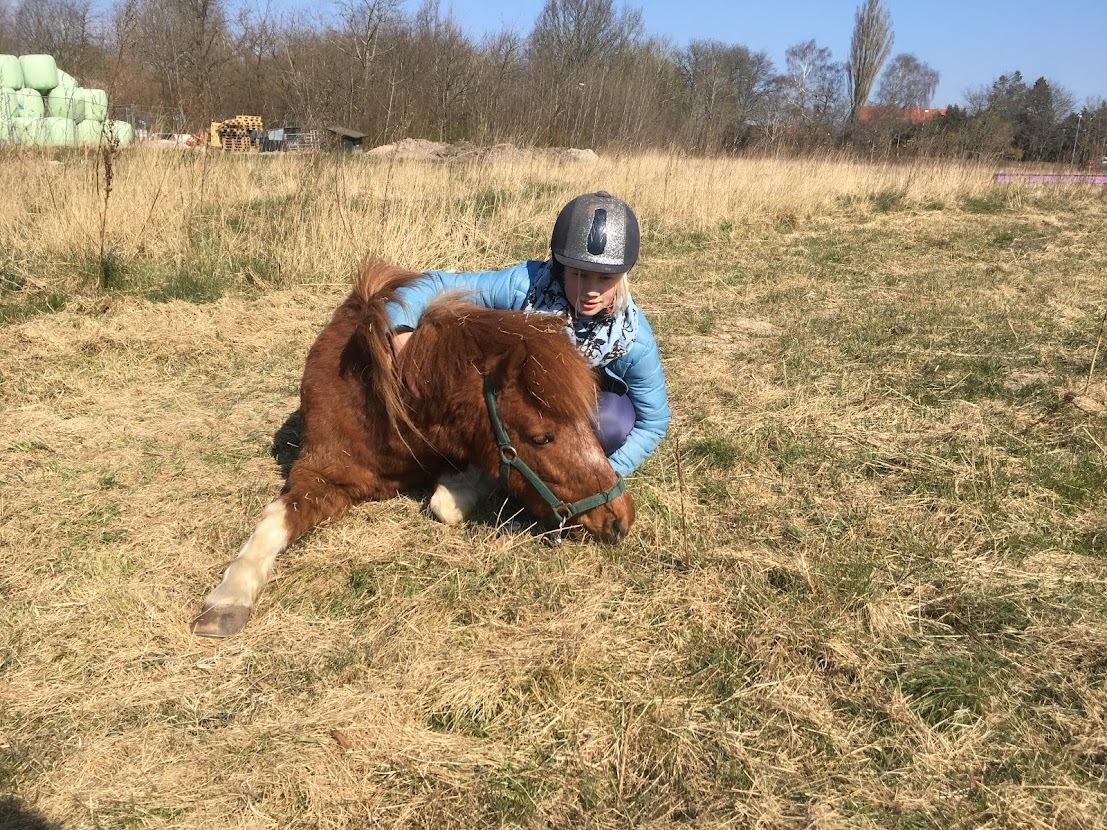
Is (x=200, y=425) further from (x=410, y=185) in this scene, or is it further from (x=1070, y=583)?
(x=410, y=185)

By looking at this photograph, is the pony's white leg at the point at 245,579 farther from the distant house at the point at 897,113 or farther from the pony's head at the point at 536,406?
the distant house at the point at 897,113

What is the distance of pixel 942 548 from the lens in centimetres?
280

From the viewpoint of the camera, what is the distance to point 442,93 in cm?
1212

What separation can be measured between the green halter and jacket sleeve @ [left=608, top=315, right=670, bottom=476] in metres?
0.54

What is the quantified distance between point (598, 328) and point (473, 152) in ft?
30.2

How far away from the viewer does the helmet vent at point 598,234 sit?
2.70 metres

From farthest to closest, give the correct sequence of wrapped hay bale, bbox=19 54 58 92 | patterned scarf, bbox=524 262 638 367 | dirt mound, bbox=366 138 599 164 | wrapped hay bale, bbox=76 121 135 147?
wrapped hay bale, bbox=19 54 58 92
dirt mound, bbox=366 138 599 164
wrapped hay bale, bbox=76 121 135 147
patterned scarf, bbox=524 262 638 367

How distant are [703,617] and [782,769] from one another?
2.04ft

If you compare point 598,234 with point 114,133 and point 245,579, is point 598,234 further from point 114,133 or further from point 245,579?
point 114,133

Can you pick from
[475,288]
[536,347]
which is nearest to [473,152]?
[475,288]

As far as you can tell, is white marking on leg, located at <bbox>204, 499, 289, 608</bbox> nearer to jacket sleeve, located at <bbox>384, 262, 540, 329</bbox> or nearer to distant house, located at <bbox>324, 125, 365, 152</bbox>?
jacket sleeve, located at <bbox>384, 262, 540, 329</bbox>

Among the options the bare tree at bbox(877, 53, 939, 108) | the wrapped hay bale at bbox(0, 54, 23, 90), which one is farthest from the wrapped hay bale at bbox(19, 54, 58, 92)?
the bare tree at bbox(877, 53, 939, 108)

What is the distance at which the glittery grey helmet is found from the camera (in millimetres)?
2712

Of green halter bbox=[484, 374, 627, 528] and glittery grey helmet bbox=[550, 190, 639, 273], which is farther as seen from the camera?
glittery grey helmet bbox=[550, 190, 639, 273]
